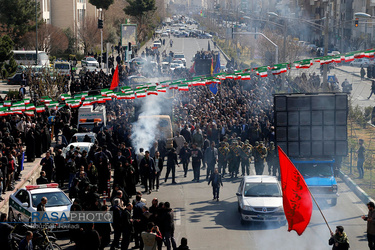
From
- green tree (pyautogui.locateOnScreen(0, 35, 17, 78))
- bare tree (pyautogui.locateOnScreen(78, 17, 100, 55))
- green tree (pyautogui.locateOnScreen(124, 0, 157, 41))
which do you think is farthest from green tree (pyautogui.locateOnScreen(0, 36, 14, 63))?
green tree (pyautogui.locateOnScreen(124, 0, 157, 41))

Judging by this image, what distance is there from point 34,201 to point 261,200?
598 cm

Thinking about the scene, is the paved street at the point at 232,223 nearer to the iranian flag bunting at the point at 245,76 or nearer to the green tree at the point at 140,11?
the iranian flag bunting at the point at 245,76

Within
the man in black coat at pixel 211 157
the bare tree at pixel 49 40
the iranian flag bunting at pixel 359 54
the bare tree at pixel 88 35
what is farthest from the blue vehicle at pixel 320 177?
the bare tree at pixel 88 35

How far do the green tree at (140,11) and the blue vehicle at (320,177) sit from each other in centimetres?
7934

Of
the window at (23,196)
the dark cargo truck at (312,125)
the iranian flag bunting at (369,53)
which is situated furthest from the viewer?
the iranian flag bunting at (369,53)

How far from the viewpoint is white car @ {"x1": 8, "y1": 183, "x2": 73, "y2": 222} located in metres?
16.3

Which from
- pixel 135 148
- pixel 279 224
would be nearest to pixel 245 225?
pixel 279 224

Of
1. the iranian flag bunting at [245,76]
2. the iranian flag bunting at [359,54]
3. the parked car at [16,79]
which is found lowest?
the parked car at [16,79]

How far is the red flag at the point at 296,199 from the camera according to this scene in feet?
39.4

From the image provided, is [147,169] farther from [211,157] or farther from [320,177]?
[320,177]

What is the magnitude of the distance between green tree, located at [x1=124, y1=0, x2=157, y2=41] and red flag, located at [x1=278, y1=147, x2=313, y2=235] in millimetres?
86757

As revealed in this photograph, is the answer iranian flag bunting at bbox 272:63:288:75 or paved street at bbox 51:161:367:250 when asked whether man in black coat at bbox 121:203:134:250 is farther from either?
iranian flag bunting at bbox 272:63:288:75

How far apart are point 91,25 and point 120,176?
59188 millimetres

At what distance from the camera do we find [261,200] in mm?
17406
